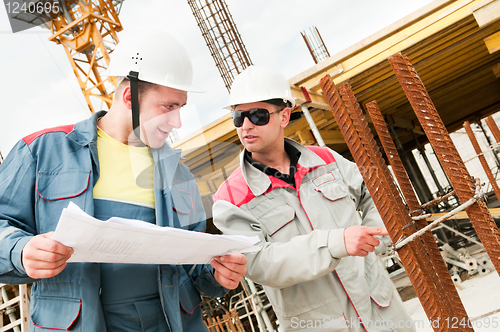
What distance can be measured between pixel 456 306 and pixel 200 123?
1474mm

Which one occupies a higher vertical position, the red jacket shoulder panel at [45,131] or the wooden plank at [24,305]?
the red jacket shoulder panel at [45,131]

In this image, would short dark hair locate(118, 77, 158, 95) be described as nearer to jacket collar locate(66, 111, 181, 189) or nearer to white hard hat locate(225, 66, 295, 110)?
jacket collar locate(66, 111, 181, 189)

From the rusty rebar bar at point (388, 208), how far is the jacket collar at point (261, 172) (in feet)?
2.15

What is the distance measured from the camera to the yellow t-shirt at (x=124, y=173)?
1.62 metres

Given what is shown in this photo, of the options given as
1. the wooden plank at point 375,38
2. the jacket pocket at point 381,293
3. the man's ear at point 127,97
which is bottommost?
the jacket pocket at point 381,293

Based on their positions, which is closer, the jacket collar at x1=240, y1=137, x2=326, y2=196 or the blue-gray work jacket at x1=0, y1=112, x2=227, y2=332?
the blue-gray work jacket at x1=0, y1=112, x2=227, y2=332

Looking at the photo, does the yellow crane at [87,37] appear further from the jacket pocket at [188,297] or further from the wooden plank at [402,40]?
the wooden plank at [402,40]

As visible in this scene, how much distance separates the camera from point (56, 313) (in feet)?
4.48

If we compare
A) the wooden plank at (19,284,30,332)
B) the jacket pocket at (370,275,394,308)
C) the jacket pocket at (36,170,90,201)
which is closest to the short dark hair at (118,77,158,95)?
the jacket pocket at (36,170,90,201)

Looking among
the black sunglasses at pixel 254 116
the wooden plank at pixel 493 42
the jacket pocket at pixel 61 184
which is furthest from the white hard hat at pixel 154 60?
the wooden plank at pixel 493 42

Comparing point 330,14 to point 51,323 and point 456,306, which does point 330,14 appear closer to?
point 456,306

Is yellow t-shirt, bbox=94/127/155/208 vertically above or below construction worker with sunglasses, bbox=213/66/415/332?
above

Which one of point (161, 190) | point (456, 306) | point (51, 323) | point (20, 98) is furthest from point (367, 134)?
point (20, 98)

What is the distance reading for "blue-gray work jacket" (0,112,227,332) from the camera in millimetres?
1353
